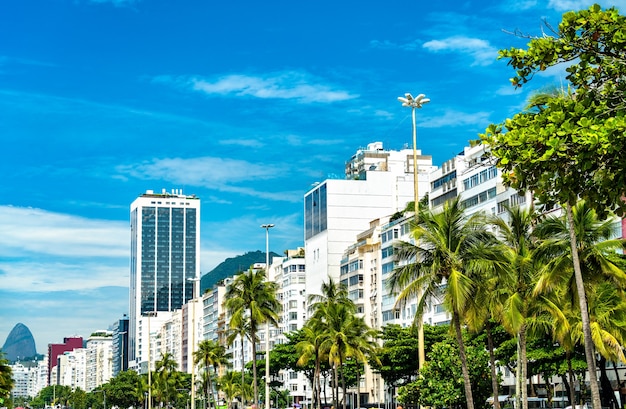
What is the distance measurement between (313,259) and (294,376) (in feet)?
65.9

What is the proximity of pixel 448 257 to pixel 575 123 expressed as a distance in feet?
91.2

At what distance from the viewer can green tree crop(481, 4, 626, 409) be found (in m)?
17.1

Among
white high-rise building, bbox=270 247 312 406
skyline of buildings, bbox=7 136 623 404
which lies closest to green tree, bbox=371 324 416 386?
skyline of buildings, bbox=7 136 623 404

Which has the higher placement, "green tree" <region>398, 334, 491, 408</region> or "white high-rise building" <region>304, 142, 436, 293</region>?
"white high-rise building" <region>304, 142, 436, 293</region>

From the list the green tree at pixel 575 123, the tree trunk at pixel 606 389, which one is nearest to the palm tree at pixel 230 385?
the tree trunk at pixel 606 389

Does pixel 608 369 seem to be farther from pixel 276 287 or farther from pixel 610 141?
pixel 610 141

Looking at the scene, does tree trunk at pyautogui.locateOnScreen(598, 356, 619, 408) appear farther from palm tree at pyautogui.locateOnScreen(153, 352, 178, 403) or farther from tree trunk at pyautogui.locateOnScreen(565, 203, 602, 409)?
palm tree at pyautogui.locateOnScreen(153, 352, 178, 403)

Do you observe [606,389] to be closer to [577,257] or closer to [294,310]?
[577,257]

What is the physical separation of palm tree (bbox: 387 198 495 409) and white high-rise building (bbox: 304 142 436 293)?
341ft

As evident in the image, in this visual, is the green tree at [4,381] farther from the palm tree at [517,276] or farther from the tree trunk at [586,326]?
the tree trunk at [586,326]

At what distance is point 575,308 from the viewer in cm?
4306

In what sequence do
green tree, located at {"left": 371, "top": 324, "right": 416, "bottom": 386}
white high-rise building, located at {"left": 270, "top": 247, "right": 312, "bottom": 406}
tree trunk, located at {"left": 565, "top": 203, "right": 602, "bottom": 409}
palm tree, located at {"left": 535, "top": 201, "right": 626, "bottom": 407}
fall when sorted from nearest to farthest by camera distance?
tree trunk, located at {"left": 565, "top": 203, "right": 602, "bottom": 409}
palm tree, located at {"left": 535, "top": 201, "right": 626, "bottom": 407}
green tree, located at {"left": 371, "top": 324, "right": 416, "bottom": 386}
white high-rise building, located at {"left": 270, "top": 247, "right": 312, "bottom": 406}

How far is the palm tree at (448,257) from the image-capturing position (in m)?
44.5

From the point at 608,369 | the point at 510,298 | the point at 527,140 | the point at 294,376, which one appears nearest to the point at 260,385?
the point at 294,376
